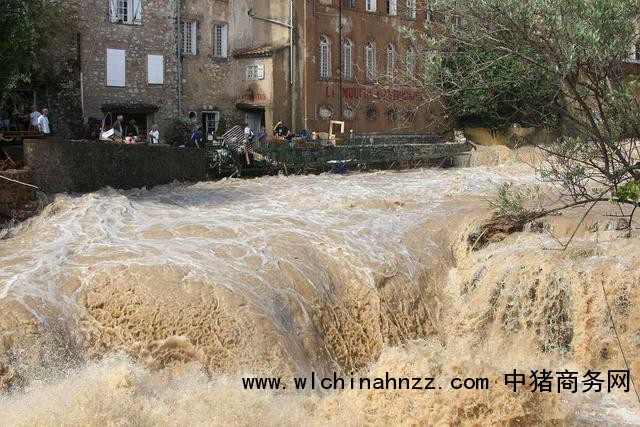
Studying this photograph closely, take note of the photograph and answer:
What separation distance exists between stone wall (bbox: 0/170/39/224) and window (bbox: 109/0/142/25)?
17.9 m

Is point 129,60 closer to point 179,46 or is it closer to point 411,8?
point 179,46

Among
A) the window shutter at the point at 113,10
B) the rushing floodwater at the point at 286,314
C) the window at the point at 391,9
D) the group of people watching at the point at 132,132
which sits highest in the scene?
the window at the point at 391,9

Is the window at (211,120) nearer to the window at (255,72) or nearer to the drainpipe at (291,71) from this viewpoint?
the window at (255,72)

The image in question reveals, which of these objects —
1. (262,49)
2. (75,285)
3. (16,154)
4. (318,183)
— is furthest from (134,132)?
(75,285)

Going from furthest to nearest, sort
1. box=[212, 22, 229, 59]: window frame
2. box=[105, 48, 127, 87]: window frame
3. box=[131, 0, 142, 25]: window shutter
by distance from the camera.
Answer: box=[212, 22, 229, 59]: window frame → box=[131, 0, 142, 25]: window shutter → box=[105, 48, 127, 87]: window frame

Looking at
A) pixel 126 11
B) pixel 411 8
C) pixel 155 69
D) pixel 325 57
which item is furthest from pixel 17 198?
pixel 325 57

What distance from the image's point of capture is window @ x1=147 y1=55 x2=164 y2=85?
31.3 metres

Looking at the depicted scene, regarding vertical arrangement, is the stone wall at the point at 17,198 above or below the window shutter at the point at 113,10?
below

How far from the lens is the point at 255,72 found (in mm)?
32750

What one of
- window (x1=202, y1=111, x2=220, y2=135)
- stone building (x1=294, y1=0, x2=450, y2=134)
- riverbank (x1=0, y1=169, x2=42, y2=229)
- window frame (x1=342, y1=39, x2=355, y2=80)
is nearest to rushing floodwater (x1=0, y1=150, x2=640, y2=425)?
riverbank (x1=0, y1=169, x2=42, y2=229)

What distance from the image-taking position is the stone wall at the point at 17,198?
13258 mm

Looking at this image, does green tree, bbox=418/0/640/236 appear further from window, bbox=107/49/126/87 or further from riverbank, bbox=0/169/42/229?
window, bbox=107/49/126/87

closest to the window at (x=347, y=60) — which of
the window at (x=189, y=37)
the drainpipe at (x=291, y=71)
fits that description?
the drainpipe at (x=291, y=71)

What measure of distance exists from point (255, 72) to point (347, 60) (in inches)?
151
